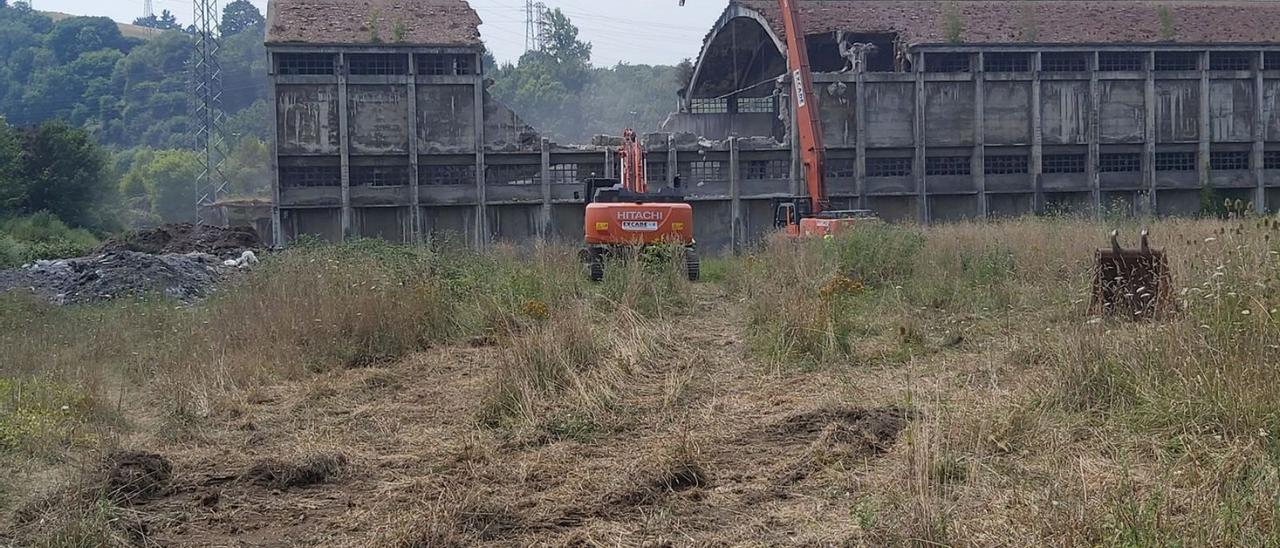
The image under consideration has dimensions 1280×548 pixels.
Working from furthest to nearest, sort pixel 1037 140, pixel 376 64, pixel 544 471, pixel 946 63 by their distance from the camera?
1. pixel 946 63
2. pixel 1037 140
3. pixel 376 64
4. pixel 544 471

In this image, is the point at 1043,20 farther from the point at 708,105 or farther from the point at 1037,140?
the point at 708,105

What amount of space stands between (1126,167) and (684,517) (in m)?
33.7

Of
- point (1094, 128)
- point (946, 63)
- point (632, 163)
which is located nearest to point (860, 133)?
point (946, 63)

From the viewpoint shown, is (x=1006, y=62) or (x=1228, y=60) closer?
(x=1006, y=62)

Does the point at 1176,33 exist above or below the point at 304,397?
above

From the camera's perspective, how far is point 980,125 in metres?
35.0

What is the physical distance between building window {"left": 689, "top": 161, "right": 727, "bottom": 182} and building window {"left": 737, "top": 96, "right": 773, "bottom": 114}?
9.15 meters

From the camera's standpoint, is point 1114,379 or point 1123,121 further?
point 1123,121

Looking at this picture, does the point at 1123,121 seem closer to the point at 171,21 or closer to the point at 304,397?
the point at 304,397

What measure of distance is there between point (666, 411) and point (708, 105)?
4107 cm

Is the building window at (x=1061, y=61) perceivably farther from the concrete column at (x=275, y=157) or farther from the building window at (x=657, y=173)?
the concrete column at (x=275, y=157)

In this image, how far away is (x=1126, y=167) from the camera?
1405 inches

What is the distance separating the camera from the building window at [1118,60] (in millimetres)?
35438

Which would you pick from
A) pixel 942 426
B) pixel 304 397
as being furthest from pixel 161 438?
pixel 942 426
